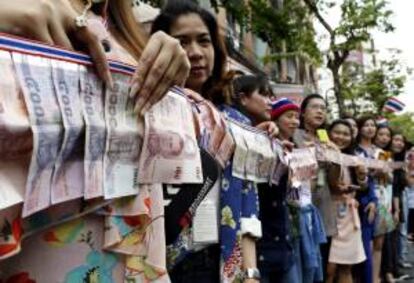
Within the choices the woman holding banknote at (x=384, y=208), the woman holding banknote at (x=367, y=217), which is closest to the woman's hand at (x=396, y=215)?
the woman holding banknote at (x=384, y=208)

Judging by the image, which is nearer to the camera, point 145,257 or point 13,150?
point 13,150

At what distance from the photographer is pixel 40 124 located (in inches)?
34.6

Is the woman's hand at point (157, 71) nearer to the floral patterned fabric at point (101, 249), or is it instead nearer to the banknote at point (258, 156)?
the floral patterned fabric at point (101, 249)

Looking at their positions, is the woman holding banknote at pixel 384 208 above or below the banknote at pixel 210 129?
below

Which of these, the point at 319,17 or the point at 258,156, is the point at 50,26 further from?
the point at 319,17

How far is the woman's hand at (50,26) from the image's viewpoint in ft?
2.85

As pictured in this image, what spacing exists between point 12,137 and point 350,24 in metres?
12.7

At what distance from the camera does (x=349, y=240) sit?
200 inches

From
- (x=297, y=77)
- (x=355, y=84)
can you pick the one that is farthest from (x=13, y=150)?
(x=297, y=77)

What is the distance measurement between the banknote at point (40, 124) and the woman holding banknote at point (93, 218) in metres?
0.04

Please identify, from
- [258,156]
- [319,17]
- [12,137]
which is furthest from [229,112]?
[319,17]

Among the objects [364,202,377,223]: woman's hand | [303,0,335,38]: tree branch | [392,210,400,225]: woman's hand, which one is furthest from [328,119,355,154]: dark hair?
[303,0,335,38]: tree branch

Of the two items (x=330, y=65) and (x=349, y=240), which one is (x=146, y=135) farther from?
(x=330, y=65)

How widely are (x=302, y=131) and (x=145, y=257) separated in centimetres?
352
